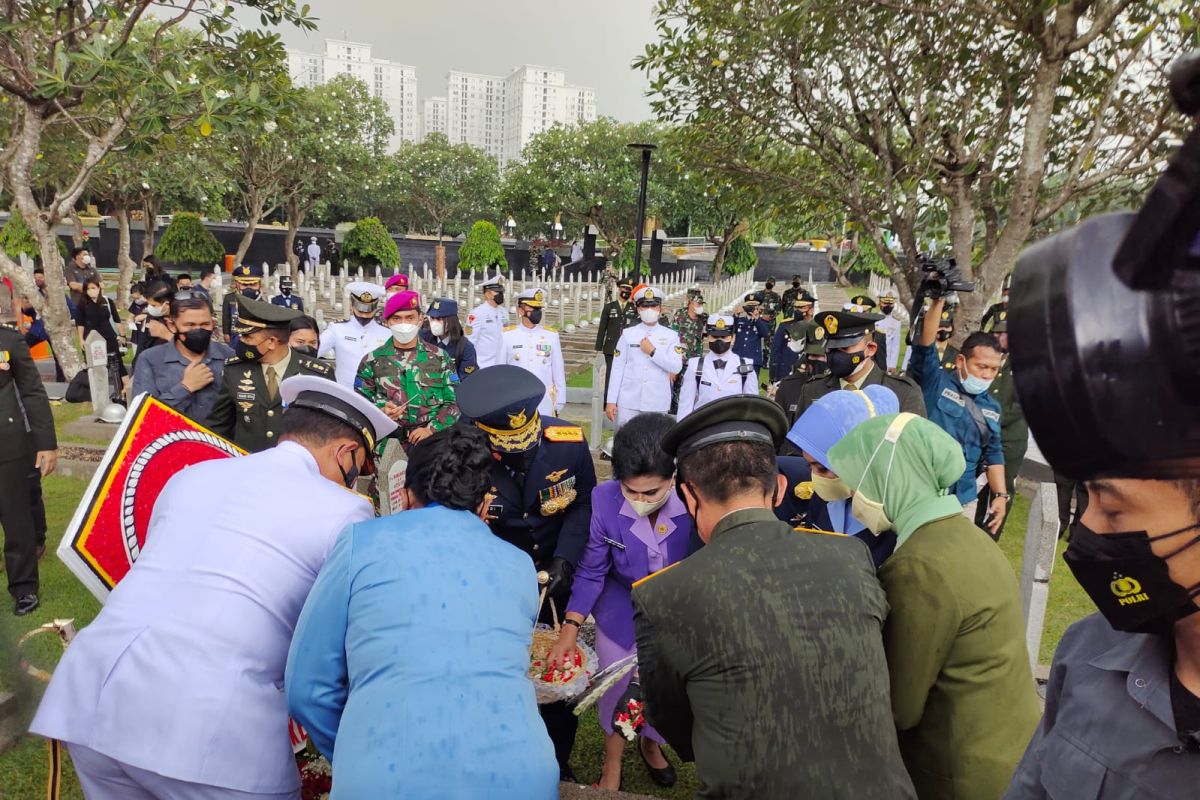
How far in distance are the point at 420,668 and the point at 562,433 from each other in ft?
5.47

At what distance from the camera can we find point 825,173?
795 centimetres

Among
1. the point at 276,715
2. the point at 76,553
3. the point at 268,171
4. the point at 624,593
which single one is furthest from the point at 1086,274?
the point at 268,171

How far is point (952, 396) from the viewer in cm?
478

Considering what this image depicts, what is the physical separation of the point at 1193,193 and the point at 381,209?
160 feet

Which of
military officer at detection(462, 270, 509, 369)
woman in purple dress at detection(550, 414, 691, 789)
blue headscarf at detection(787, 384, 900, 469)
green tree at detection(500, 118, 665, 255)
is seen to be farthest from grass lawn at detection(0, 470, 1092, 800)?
green tree at detection(500, 118, 665, 255)

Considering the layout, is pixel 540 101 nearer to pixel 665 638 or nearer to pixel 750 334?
pixel 750 334

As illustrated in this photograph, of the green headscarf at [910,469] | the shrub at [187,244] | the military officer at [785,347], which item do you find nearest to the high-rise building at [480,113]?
the shrub at [187,244]

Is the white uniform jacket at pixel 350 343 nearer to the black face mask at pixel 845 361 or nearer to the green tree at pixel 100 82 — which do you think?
the green tree at pixel 100 82

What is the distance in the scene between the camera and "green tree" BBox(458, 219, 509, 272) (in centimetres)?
2734

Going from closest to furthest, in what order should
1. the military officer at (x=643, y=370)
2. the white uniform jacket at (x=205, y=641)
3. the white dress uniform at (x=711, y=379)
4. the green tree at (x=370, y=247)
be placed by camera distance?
the white uniform jacket at (x=205, y=641)
the white dress uniform at (x=711, y=379)
the military officer at (x=643, y=370)
the green tree at (x=370, y=247)

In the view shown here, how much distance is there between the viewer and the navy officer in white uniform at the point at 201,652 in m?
1.95

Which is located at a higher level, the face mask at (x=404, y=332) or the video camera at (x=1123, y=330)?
the video camera at (x=1123, y=330)

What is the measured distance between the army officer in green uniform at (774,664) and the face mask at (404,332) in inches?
165

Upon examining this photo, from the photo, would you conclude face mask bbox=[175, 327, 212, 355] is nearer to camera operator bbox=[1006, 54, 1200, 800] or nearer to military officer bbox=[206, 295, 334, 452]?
military officer bbox=[206, 295, 334, 452]
